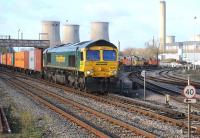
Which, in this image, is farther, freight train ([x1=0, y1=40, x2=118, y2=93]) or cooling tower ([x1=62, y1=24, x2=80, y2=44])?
cooling tower ([x1=62, y1=24, x2=80, y2=44])

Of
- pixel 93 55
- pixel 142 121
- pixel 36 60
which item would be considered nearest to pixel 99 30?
pixel 36 60

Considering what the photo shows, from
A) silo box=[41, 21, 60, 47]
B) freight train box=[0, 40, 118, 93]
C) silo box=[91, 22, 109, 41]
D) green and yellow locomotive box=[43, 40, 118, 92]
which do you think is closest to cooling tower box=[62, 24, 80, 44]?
silo box=[41, 21, 60, 47]

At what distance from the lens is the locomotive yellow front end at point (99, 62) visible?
84.3 ft

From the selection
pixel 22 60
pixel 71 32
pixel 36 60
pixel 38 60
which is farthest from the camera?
pixel 71 32

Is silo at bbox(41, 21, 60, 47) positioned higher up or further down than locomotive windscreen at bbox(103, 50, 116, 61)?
higher up

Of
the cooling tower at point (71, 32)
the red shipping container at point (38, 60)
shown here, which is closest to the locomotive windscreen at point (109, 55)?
the red shipping container at point (38, 60)

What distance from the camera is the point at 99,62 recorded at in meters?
26.0

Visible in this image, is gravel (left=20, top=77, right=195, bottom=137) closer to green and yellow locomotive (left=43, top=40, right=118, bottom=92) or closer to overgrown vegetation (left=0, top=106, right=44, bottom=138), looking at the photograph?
overgrown vegetation (left=0, top=106, right=44, bottom=138)

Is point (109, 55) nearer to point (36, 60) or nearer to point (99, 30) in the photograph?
point (36, 60)

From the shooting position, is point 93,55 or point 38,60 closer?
point 93,55

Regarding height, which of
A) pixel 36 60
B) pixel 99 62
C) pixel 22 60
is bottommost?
pixel 22 60

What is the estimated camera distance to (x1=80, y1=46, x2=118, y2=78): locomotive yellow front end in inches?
1012

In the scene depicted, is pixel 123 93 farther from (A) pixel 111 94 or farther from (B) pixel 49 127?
(B) pixel 49 127

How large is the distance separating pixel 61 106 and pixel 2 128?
7.68 metres
